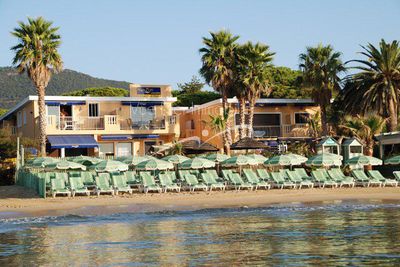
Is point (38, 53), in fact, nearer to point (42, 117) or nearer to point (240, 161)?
point (42, 117)

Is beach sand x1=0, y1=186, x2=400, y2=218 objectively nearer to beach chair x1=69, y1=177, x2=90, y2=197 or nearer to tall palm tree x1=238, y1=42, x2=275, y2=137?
beach chair x1=69, y1=177, x2=90, y2=197

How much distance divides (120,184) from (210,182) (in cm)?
398

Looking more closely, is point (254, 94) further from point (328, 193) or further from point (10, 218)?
point (10, 218)

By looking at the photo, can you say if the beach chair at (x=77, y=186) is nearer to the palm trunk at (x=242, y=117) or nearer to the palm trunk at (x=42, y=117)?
the palm trunk at (x=42, y=117)

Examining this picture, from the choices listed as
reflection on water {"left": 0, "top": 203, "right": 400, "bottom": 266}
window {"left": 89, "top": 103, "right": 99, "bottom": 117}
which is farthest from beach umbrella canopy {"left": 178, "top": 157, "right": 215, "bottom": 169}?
window {"left": 89, "top": 103, "right": 99, "bottom": 117}

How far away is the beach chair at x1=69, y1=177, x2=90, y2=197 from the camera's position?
2706 centimetres

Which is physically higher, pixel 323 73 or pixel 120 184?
pixel 323 73

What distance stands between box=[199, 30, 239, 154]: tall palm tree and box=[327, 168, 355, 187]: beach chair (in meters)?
12.1

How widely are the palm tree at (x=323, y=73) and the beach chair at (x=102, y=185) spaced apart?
61.2ft

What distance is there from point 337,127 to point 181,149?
12019 millimetres

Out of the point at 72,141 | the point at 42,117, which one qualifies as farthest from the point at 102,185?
the point at 72,141

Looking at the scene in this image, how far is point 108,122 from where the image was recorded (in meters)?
41.6

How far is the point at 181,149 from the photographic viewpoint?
117 ft

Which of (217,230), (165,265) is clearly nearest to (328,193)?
(217,230)
